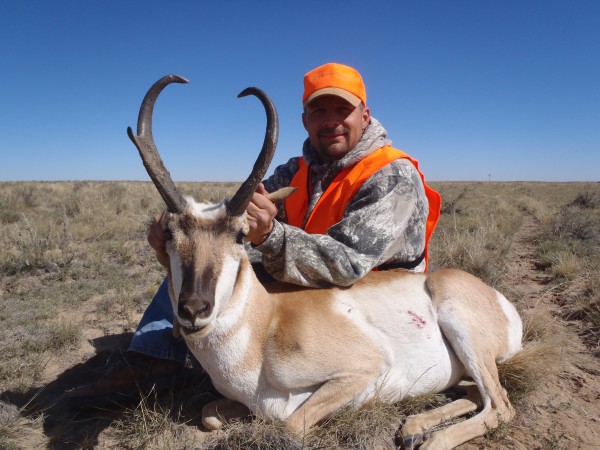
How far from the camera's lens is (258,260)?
17.0 feet

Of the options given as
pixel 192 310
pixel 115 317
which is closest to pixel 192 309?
pixel 192 310

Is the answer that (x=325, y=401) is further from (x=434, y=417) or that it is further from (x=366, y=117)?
(x=366, y=117)

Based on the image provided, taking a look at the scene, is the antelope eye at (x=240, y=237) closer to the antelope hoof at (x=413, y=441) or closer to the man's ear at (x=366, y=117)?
the antelope hoof at (x=413, y=441)

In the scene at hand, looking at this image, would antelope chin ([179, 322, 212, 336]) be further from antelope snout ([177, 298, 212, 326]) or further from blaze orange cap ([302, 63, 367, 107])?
blaze orange cap ([302, 63, 367, 107])

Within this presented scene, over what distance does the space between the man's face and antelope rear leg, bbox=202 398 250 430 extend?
9.60ft

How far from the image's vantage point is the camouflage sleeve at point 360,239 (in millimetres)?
3625

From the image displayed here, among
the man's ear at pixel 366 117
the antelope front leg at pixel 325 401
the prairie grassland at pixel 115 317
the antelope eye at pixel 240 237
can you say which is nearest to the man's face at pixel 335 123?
the man's ear at pixel 366 117

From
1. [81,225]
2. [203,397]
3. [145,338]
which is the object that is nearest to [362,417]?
[203,397]

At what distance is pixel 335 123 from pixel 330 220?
113 cm

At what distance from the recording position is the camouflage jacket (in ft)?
11.9

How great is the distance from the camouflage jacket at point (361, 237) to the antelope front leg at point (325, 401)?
0.84 m

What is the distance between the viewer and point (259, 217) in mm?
3369

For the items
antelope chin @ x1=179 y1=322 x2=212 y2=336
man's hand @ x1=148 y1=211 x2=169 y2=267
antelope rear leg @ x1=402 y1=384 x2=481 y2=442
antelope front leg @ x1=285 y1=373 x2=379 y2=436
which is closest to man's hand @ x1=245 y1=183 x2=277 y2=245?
man's hand @ x1=148 y1=211 x2=169 y2=267

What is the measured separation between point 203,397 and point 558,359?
153 inches
